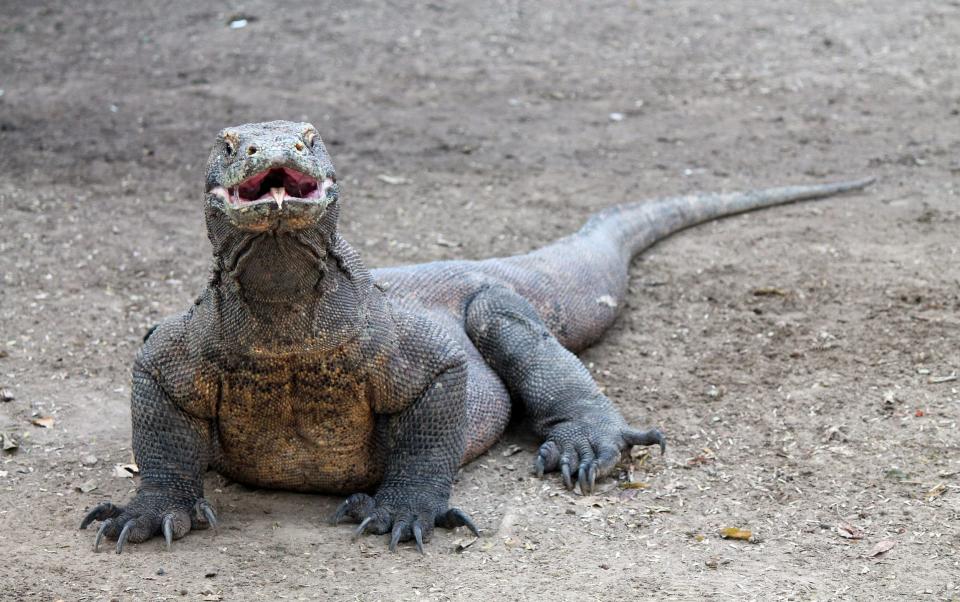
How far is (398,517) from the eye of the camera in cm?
433

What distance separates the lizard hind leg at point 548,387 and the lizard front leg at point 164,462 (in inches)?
55.0

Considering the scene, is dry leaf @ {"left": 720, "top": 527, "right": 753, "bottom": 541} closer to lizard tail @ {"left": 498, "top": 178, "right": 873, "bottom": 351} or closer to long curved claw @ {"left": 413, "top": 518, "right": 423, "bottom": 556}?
long curved claw @ {"left": 413, "top": 518, "right": 423, "bottom": 556}

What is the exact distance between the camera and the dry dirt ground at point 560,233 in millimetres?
4172

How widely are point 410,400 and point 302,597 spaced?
0.86m

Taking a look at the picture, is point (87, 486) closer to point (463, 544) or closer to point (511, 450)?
point (463, 544)

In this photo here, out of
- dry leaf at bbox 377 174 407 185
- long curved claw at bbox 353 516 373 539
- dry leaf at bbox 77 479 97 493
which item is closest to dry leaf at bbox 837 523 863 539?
long curved claw at bbox 353 516 373 539

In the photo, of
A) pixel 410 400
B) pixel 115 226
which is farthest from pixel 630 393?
pixel 115 226

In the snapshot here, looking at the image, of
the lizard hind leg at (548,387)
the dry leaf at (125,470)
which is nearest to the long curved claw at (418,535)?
the lizard hind leg at (548,387)

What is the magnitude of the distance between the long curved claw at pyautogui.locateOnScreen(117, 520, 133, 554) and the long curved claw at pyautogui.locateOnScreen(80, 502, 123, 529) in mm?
118

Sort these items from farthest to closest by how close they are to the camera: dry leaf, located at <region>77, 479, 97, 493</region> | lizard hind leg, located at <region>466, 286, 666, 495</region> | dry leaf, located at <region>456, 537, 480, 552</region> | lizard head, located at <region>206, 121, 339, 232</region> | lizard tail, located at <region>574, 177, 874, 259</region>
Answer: lizard tail, located at <region>574, 177, 874, 259</region> → lizard hind leg, located at <region>466, 286, 666, 495</region> → dry leaf, located at <region>77, 479, 97, 493</region> → dry leaf, located at <region>456, 537, 480, 552</region> → lizard head, located at <region>206, 121, 339, 232</region>

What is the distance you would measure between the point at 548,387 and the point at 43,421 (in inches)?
87.6

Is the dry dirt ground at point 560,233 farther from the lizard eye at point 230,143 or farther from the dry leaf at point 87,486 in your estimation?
the lizard eye at point 230,143

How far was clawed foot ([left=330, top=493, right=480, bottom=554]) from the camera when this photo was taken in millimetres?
4277

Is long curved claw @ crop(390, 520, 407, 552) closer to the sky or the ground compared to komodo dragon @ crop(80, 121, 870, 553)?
closer to the ground
